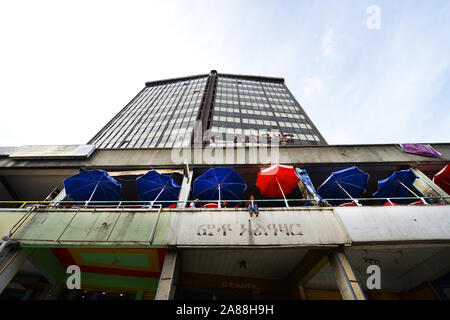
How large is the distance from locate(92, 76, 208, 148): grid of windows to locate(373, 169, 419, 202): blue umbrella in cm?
2316

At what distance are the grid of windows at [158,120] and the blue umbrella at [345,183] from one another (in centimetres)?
2120

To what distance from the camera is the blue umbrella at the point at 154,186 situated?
10.3m

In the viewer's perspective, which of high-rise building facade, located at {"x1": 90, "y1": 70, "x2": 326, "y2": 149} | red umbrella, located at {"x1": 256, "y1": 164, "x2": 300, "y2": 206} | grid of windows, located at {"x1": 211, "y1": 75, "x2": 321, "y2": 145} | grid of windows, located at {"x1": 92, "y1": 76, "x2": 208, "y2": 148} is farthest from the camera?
grid of windows, located at {"x1": 92, "y1": 76, "x2": 208, "y2": 148}

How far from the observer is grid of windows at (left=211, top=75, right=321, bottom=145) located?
3077cm

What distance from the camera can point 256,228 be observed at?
24.0 ft

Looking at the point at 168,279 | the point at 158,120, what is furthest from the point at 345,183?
the point at 158,120

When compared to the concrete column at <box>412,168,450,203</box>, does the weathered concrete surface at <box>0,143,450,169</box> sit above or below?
above

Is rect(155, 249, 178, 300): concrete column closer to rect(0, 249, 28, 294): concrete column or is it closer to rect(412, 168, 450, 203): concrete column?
rect(0, 249, 28, 294): concrete column

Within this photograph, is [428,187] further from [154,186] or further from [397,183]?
[154,186]

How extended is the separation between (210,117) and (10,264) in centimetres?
3088

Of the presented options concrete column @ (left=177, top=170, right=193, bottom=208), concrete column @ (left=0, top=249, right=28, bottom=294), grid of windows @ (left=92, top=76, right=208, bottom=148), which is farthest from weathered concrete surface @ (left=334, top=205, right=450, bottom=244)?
grid of windows @ (left=92, top=76, right=208, bottom=148)

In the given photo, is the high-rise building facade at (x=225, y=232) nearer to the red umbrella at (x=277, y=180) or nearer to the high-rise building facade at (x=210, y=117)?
the red umbrella at (x=277, y=180)

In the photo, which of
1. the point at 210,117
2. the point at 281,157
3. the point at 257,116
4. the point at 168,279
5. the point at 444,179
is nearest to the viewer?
the point at 168,279
